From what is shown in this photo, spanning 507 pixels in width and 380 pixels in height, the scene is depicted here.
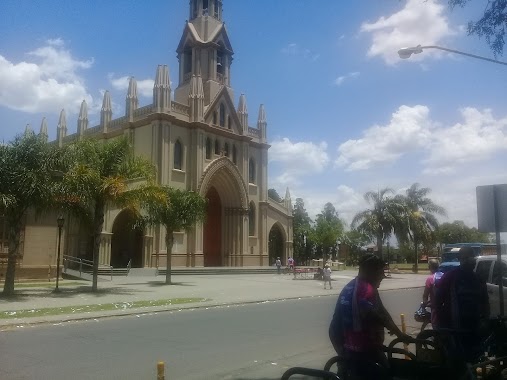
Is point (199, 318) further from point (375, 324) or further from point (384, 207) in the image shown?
point (384, 207)

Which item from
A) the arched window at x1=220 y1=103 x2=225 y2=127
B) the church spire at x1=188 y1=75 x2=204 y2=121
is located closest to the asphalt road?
the church spire at x1=188 y1=75 x2=204 y2=121

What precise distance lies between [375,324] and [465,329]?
2.19 m

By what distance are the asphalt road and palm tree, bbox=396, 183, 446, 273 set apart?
98.0 feet

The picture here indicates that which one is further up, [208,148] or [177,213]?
[208,148]

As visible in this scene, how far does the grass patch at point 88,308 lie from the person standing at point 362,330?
12.4 metres

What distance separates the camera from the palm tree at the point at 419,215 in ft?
143

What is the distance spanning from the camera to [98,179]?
20.8 meters

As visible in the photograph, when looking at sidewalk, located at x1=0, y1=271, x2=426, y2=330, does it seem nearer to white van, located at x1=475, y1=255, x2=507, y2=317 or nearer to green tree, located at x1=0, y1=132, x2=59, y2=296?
green tree, located at x1=0, y1=132, x2=59, y2=296

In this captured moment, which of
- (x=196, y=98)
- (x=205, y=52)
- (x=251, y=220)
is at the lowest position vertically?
(x=251, y=220)

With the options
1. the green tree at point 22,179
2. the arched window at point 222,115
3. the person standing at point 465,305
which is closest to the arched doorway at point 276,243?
the arched window at point 222,115

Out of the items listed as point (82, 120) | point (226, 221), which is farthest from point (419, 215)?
point (82, 120)

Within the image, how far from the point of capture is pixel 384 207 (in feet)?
141

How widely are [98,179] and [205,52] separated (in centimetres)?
2664

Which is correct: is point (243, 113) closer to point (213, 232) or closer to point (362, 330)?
point (213, 232)
